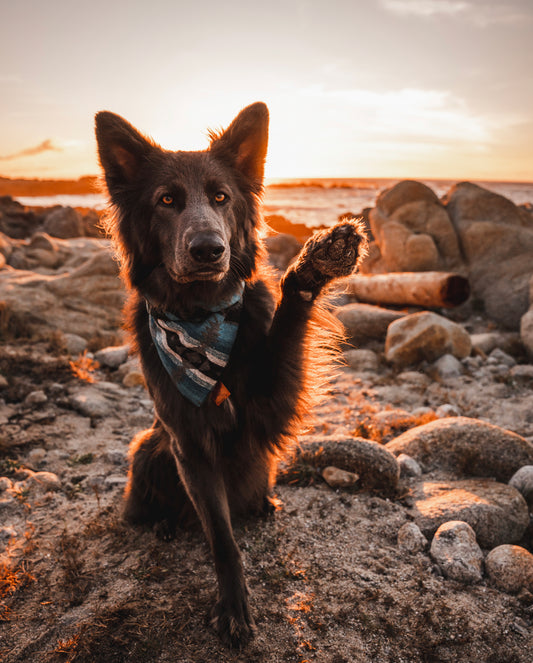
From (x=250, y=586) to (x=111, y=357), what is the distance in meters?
4.56

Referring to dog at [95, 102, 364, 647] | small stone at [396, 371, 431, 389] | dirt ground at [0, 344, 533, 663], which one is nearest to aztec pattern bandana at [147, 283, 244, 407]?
dog at [95, 102, 364, 647]

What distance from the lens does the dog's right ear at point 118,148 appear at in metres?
2.66

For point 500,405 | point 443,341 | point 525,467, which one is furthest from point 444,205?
point 525,467

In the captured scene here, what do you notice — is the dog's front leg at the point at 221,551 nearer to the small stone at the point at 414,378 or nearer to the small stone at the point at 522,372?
the small stone at the point at 414,378

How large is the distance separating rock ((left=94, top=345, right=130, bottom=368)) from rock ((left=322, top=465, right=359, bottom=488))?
4060mm

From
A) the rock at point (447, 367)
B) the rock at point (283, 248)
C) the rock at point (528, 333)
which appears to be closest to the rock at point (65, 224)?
the rock at point (283, 248)

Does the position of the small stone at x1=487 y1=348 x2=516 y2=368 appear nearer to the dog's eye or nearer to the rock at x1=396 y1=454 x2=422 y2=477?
the rock at x1=396 y1=454 x2=422 y2=477

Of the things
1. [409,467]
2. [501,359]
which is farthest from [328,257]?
[501,359]

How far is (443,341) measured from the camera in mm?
6184

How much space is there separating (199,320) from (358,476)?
2.03m

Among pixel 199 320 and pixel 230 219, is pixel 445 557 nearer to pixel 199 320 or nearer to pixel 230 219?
pixel 199 320

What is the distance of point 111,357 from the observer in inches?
253

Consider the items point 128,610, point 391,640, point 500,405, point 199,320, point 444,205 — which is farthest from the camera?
point 444,205

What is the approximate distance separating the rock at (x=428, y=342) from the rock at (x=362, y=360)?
0.92 feet
